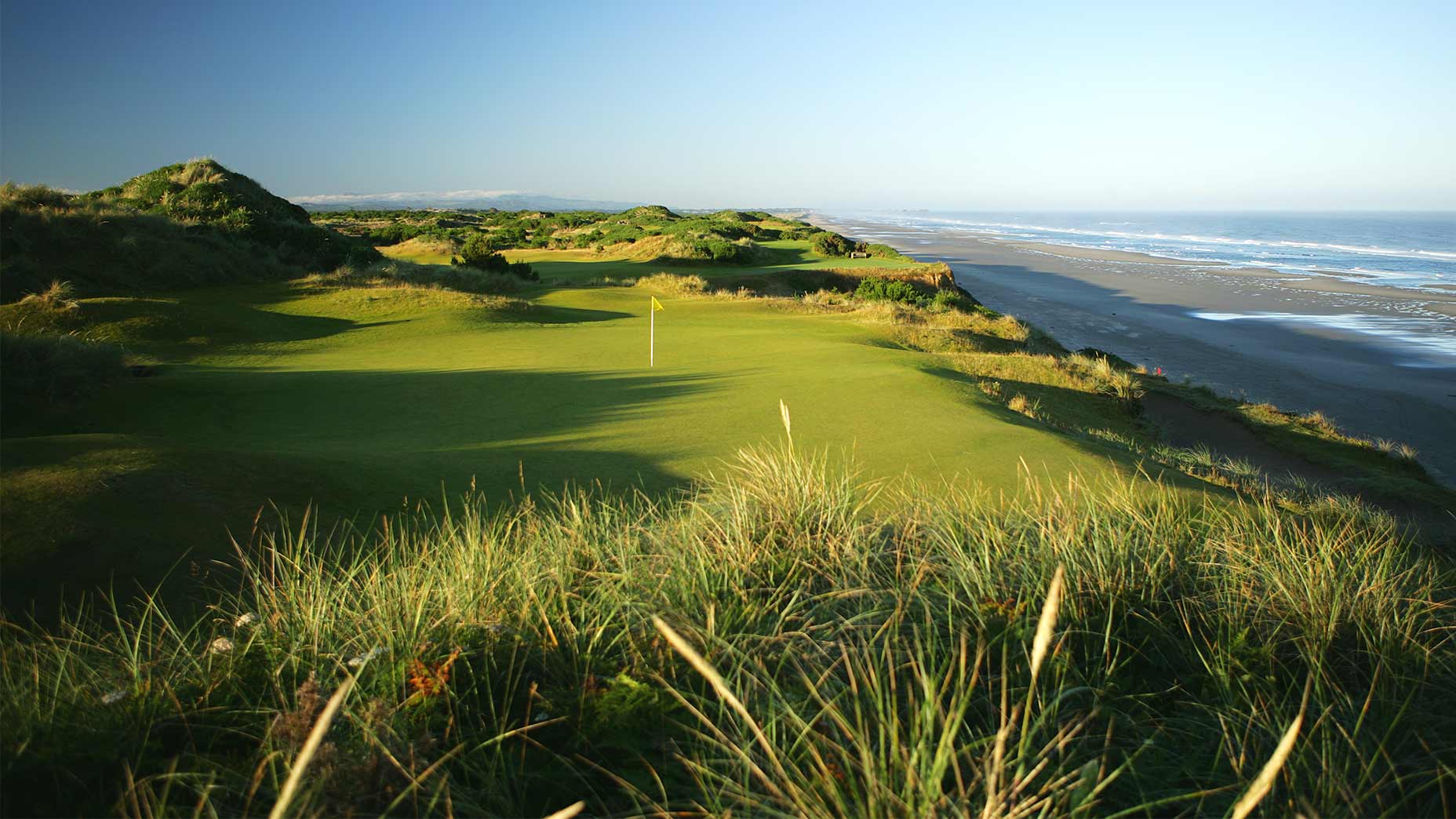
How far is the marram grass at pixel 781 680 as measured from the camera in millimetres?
2389

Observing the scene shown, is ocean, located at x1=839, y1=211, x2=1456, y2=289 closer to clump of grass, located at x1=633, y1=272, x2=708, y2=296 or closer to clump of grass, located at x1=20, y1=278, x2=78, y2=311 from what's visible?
clump of grass, located at x1=633, y1=272, x2=708, y2=296

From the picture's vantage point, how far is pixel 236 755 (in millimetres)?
2625

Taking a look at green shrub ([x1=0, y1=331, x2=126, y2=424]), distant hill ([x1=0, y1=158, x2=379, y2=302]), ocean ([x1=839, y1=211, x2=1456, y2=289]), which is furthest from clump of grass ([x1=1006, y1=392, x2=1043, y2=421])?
ocean ([x1=839, y1=211, x2=1456, y2=289])

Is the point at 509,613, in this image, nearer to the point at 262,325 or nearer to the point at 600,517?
the point at 600,517

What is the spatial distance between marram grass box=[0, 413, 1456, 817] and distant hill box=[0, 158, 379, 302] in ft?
53.9

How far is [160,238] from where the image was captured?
68.3ft

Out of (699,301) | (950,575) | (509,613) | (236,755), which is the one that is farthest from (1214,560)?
(699,301)

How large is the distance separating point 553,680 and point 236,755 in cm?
105

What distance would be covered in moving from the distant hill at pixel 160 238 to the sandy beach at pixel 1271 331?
25.3 m

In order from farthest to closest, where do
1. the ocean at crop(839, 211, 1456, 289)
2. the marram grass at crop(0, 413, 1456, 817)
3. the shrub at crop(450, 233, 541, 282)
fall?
the ocean at crop(839, 211, 1456, 289) → the shrub at crop(450, 233, 541, 282) → the marram grass at crop(0, 413, 1456, 817)

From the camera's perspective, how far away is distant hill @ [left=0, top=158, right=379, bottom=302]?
712 inches

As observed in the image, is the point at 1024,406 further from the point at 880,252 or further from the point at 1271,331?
the point at 880,252

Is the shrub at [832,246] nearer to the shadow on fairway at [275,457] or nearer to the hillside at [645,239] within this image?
the hillside at [645,239]

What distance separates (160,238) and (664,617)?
23.0 metres
